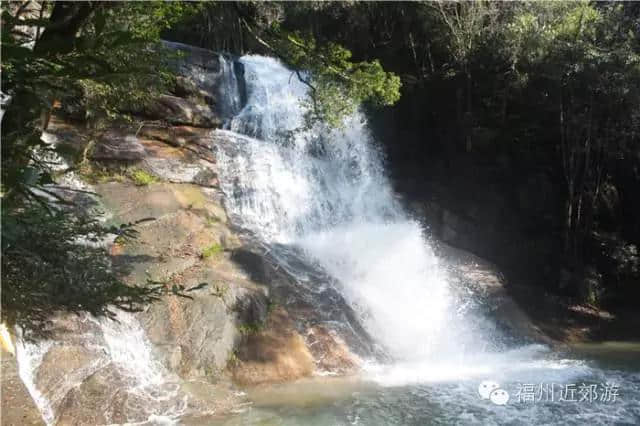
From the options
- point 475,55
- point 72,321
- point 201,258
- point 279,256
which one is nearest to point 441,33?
point 475,55

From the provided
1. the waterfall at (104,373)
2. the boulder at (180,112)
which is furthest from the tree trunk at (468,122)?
the waterfall at (104,373)

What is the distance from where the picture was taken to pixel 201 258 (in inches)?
364

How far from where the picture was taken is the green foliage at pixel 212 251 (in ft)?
30.6

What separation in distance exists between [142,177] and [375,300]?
5.37 meters

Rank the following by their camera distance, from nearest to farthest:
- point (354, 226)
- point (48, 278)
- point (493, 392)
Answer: point (48, 278) < point (493, 392) < point (354, 226)

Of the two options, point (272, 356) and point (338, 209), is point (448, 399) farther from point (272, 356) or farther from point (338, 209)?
point (338, 209)

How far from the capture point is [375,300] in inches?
439

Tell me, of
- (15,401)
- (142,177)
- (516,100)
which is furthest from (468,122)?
(15,401)

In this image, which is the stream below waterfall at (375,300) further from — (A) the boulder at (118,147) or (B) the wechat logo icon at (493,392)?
(A) the boulder at (118,147)

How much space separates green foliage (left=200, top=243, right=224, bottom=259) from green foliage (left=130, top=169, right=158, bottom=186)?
2.24 meters

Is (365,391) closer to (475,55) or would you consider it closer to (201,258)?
(201,258)

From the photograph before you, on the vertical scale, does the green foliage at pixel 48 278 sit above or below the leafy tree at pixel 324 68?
below

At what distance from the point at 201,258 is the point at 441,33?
12097mm

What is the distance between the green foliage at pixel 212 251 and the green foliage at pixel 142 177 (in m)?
2.24
